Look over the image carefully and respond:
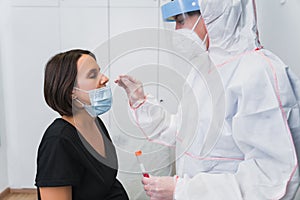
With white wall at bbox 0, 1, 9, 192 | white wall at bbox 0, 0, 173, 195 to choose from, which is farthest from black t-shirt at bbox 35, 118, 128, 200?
white wall at bbox 0, 1, 9, 192

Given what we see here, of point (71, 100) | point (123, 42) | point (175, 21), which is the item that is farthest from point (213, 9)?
point (71, 100)

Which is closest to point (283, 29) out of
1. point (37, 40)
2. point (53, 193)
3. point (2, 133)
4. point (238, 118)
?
point (238, 118)

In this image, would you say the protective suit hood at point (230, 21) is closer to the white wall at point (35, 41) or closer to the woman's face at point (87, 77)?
the woman's face at point (87, 77)

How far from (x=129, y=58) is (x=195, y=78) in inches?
9.7

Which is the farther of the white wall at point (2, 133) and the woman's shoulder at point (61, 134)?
the white wall at point (2, 133)

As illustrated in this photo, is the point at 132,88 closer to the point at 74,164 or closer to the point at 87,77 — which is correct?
the point at 87,77

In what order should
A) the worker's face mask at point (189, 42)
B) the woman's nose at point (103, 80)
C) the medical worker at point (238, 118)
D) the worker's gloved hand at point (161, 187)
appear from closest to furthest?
the medical worker at point (238, 118) → the worker's gloved hand at point (161, 187) → the worker's face mask at point (189, 42) → the woman's nose at point (103, 80)

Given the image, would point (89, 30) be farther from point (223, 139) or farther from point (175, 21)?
point (223, 139)

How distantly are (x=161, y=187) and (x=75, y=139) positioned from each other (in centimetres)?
44

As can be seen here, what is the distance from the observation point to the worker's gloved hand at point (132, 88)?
118cm

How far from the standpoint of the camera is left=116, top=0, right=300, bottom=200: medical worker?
782 mm

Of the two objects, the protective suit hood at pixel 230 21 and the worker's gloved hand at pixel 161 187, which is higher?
the protective suit hood at pixel 230 21

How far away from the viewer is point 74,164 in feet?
3.77

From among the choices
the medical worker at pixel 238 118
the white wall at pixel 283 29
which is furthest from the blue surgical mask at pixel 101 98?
the white wall at pixel 283 29
